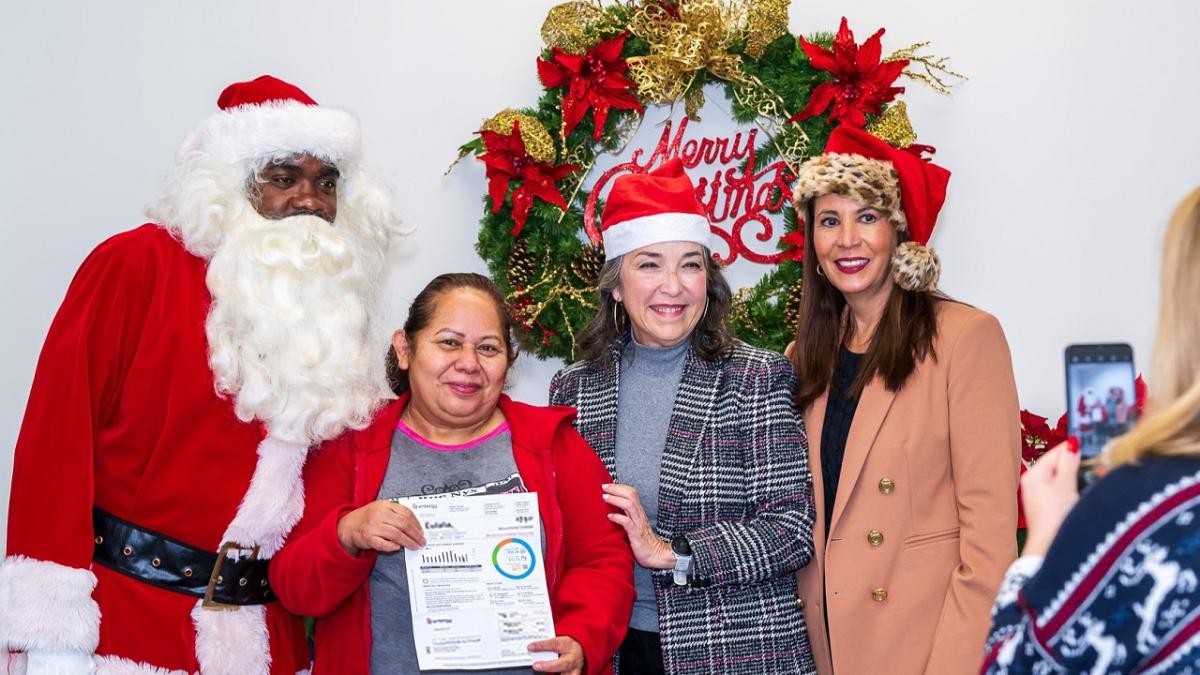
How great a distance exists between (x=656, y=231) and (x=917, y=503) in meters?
0.96

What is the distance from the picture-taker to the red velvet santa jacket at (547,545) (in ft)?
8.29

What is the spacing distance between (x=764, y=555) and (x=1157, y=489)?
4.39ft

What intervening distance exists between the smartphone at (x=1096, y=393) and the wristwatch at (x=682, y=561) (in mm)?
1173

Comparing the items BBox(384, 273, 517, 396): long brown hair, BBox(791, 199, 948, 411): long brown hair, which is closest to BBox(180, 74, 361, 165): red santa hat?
BBox(384, 273, 517, 396): long brown hair

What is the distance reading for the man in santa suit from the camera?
8.05 ft

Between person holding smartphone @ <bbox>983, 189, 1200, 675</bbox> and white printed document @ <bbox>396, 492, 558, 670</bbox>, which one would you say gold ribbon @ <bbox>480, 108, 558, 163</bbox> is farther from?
person holding smartphone @ <bbox>983, 189, 1200, 675</bbox>

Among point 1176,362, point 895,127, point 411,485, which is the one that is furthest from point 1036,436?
point 1176,362

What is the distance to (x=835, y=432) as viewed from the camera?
295 centimetres

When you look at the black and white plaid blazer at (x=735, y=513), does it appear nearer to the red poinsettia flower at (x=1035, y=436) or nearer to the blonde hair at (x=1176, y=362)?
the blonde hair at (x=1176, y=362)

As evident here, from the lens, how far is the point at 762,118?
4168 mm

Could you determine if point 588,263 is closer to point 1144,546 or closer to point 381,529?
point 381,529

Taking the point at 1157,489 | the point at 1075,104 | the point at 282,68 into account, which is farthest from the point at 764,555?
the point at 282,68

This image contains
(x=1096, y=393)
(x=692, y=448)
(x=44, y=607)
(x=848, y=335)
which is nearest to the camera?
(x=1096, y=393)

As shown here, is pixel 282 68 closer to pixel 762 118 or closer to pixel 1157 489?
pixel 762 118
